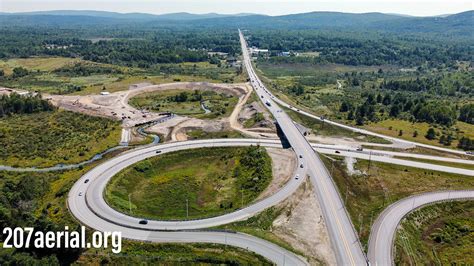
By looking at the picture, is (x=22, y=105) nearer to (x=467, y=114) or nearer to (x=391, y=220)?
(x=391, y=220)

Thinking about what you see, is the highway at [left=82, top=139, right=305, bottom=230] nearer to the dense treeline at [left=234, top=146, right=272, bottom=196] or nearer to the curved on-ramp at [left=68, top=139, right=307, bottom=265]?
the curved on-ramp at [left=68, top=139, right=307, bottom=265]

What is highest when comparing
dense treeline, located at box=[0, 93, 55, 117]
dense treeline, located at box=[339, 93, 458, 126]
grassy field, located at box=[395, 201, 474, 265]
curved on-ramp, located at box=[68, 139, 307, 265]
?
dense treeline, located at box=[339, 93, 458, 126]

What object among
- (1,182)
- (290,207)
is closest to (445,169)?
(290,207)

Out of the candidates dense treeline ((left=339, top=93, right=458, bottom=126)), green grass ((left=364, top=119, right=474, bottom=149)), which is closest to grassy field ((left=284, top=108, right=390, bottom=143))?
green grass ((left=364, top=119, right=474, bottom=149))

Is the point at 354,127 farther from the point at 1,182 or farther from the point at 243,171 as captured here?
the point at 1,182

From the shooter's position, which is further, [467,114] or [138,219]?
[467,114]

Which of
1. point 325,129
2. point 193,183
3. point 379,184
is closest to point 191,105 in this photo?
point 325,129

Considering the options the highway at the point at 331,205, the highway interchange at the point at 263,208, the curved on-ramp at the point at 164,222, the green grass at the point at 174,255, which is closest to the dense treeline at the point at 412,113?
the highway at the point at 331,205
